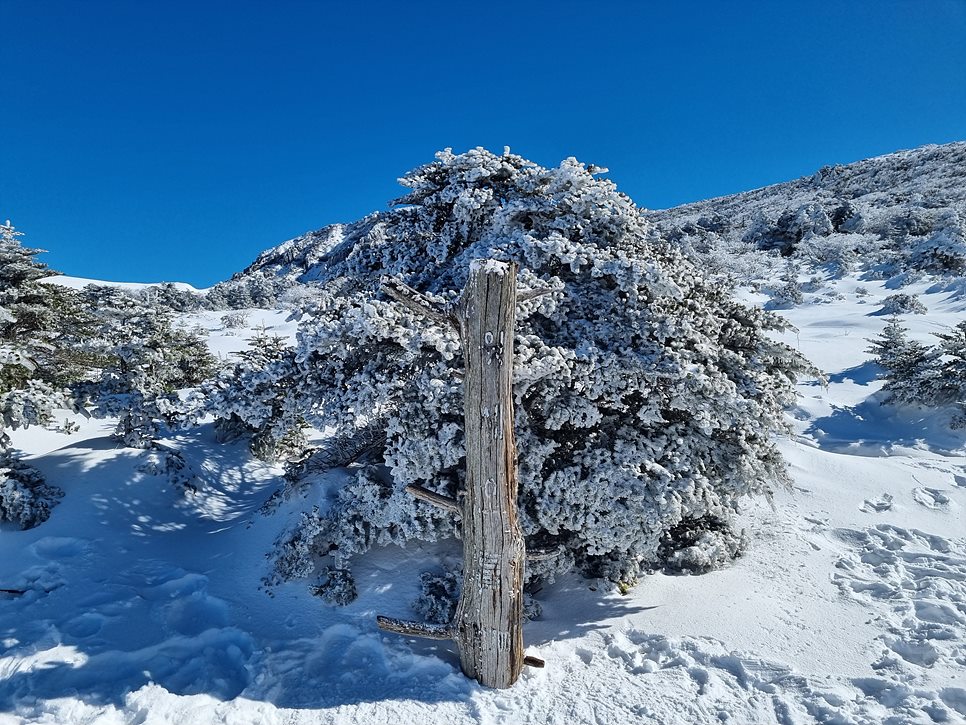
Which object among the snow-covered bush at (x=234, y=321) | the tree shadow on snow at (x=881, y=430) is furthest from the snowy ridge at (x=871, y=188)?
the snow-covered bush at (x=234, y=321)

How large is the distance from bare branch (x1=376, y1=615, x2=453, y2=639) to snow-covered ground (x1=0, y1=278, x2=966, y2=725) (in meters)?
0.51

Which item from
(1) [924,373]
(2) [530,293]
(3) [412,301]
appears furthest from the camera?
(1) [924,373]

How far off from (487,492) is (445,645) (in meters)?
2.24

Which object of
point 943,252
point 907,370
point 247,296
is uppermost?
point 247,296

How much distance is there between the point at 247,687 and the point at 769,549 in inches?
261

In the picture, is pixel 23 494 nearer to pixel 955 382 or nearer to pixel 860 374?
pixel 955 382

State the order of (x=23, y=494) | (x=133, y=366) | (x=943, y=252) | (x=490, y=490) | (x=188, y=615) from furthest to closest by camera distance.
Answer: (x=943, y=252) < (x=133, y=366) < (x=23, y=494) < (x=188, y=615) < (x=490, y=490)

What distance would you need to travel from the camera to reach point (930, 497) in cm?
802

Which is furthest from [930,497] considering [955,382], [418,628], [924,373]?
[418,628]

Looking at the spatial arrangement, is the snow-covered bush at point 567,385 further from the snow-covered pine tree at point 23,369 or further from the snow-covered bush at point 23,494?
the snow-covered bush at point 23,494

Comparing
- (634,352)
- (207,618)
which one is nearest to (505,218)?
(634,352)

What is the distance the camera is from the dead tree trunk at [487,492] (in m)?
4.07

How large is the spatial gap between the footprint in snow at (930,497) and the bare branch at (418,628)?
25.8 ft

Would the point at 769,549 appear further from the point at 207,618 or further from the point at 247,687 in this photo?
the point at 207,618
